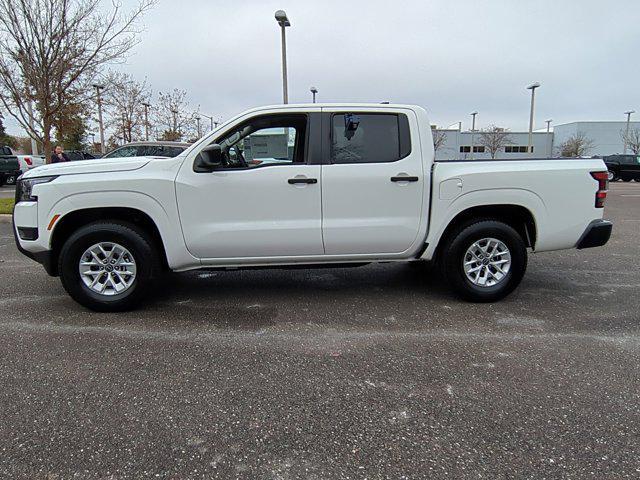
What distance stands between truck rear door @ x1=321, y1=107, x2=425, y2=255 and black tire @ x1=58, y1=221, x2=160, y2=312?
1.72 m

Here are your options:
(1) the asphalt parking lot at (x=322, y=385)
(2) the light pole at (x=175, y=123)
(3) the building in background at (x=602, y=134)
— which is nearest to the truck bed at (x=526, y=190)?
(1) the asphalt parking lot at (x=322, y=385)

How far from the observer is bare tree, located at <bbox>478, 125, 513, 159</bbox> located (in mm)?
51938

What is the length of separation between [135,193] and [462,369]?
320 centimetres

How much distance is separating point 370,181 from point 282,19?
10180 mm

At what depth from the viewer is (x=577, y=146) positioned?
56.3 meters

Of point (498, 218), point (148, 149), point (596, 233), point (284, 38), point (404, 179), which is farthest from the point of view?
point (284, 38)

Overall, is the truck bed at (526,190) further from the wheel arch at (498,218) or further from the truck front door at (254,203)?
the truck front door at (254,203)

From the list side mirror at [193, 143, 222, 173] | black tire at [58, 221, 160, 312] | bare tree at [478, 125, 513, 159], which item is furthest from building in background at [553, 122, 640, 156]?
black tire at [58, 221, 160, 312]

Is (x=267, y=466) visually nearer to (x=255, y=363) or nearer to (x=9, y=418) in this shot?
(x=255, y=363)

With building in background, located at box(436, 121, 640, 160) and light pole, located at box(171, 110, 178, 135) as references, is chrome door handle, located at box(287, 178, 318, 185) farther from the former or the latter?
building in background, located at box(436, 121, 640, 160)

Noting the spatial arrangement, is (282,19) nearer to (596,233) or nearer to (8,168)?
(596,233)

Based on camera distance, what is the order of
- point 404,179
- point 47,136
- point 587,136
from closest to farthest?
point 404,179 → point 47,136 → point 587,136

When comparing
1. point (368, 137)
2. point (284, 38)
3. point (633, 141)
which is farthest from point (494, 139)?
point (368, 137)

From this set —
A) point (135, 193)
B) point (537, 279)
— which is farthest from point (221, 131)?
point (537, 279)
